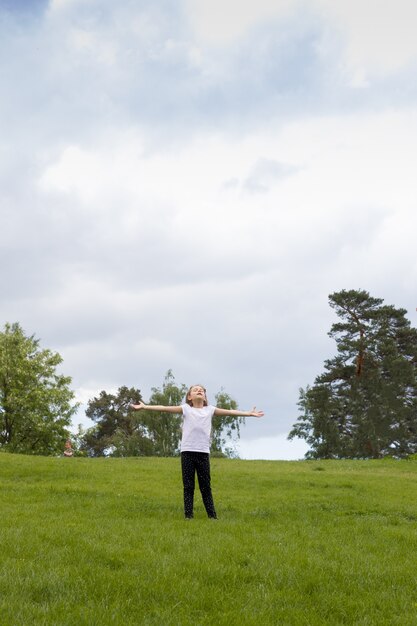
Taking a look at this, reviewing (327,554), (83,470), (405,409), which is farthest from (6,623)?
(405,409)

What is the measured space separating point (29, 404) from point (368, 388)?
32.5 metres

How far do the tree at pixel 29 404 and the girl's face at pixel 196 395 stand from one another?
1755 inches

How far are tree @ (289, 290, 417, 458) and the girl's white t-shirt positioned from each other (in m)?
49.7

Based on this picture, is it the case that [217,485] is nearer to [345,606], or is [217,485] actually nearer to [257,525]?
[257,525]

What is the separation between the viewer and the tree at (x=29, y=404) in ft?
183

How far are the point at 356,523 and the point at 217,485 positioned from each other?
8.70 meters

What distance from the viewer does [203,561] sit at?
344 inches

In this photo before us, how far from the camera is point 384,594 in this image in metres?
7.64

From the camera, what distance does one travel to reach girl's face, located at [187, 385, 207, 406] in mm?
13586

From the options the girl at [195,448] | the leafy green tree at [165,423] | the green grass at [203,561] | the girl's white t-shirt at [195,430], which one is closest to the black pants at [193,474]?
the girl at [195,448]

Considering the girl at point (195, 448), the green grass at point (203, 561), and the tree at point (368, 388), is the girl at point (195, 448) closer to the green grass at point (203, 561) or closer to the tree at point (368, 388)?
the green grass at point (203, 561)

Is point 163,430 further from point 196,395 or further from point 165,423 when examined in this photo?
point 196,395

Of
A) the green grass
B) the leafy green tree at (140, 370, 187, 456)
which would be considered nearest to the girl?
the green grass

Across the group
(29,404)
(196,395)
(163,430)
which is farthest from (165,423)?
(196,395)
